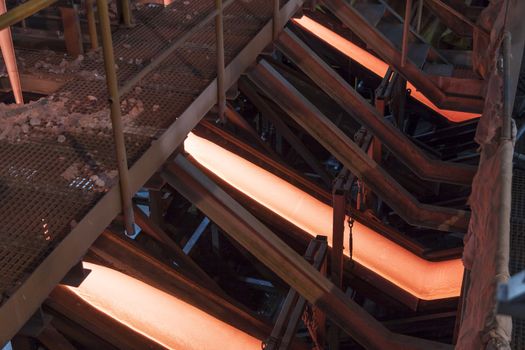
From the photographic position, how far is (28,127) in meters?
2.02

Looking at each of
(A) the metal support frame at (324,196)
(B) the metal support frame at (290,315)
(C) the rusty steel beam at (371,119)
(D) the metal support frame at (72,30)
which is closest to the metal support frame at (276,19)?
(C) the rusty steel beam at (371,119)

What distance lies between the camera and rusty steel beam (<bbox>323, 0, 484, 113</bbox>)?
12.2 ft

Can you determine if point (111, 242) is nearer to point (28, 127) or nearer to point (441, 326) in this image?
point (28, 127)

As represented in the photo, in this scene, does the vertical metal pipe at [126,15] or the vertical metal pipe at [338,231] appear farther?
the vertical metal pipe at [126,15]

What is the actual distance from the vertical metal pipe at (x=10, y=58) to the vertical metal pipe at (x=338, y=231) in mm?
1258

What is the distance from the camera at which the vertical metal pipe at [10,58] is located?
93.5 inches

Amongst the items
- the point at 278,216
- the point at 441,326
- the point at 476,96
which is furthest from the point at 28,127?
the point at 476,96

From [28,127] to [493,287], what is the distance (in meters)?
1.44

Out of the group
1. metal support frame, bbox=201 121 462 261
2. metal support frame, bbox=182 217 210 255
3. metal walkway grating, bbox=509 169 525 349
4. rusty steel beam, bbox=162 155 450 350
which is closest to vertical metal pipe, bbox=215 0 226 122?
rusty steel beam, bbox=162 155 450 350

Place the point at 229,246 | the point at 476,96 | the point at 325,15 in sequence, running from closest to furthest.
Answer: the point at 476,96
the point at 229,246
the point at 325,15

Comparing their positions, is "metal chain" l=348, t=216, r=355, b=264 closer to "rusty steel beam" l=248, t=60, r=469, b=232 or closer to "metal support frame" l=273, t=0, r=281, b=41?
"rusty steel beam" l=248, t=60, r=469, b=232

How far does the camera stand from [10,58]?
2451 millimetres

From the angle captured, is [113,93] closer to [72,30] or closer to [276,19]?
[72,30]

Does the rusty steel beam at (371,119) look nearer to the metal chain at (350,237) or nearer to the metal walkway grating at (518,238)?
the metal chain at (350,237)
